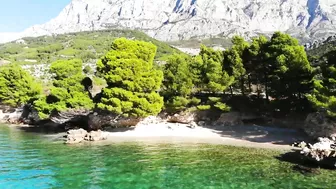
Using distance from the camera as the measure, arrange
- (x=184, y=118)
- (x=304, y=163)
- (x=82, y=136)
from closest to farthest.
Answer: (x=304, y=163) → (x=82, y=136) → (x=184, y=118)

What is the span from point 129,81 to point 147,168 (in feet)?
57.9

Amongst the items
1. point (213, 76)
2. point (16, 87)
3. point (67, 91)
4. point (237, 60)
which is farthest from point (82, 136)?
point (16, 87)

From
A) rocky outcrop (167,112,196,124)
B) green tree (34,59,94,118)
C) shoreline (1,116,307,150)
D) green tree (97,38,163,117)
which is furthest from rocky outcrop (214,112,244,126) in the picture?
green tree (34,59,94,118)

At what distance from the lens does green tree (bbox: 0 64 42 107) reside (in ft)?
196

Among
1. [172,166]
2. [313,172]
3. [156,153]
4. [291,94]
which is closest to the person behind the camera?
[313,172]

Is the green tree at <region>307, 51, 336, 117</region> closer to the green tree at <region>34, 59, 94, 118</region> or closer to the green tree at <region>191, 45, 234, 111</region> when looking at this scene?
the green tree at <region>191, 45, 234, 111</region>

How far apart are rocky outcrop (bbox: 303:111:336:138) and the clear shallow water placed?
6326 mm

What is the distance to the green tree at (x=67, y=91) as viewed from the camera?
138 ft

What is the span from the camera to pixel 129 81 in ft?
131

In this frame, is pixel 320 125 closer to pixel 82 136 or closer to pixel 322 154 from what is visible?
pixel 322 154

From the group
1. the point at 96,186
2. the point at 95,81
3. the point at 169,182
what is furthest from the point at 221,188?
the point at 95,81

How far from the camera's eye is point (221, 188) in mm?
19438

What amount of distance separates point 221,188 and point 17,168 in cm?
1551

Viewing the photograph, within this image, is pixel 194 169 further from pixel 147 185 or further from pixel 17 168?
pixel 17 168
